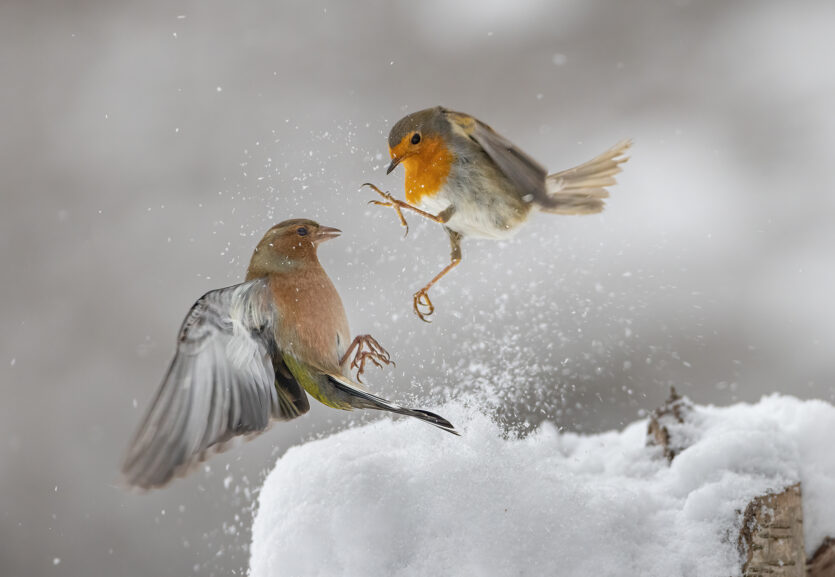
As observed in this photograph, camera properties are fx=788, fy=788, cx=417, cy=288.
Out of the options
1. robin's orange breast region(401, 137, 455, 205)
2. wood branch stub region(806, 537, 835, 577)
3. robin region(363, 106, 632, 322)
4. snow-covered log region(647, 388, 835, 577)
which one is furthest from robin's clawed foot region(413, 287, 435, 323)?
wood branch stub region(806, 537, 835, 577)

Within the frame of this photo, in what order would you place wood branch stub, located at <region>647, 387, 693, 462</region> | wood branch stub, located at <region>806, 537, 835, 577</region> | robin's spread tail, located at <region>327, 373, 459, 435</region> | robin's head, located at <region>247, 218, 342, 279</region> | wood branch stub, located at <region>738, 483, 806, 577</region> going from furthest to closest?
wood branch stub, located at <region>647, 387, 693, 462</region>, wood branch stub, located at <region>806, 537, 835, 577</region>, wood branch stub, located at <region>738, 483, 806, 577</region>, robin's head, located at <region>247, 218, 342, 279</region>, robin's spread tail, located at <region>327, 373, 459, 435</region>

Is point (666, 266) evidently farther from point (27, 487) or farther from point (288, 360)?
point (27, 487)

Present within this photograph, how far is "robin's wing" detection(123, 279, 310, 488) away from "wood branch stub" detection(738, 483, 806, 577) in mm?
638

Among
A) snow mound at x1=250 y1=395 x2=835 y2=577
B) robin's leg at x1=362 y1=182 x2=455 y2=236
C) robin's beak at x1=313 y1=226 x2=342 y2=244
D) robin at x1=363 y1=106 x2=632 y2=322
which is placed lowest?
snow mound at x1=250 y1=395 x2=835 y2=577

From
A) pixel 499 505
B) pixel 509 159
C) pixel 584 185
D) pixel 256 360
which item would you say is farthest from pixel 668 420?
pixel 256 360

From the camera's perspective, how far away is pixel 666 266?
203 cm

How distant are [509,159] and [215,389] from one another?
44 centimetres

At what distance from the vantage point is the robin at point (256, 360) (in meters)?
0.88

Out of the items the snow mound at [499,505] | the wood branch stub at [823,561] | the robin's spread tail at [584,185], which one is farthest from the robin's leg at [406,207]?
the wood branch stub at [823,561]

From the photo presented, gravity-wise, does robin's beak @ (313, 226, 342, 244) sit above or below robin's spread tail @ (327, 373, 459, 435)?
above

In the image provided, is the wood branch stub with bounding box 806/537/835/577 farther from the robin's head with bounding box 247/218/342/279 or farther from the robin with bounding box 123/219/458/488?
the robin's head with bounding box 247/218/342/279

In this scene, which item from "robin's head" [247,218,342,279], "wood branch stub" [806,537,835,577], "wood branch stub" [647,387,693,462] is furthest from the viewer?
"wood branch stub" [647,387,693,462]

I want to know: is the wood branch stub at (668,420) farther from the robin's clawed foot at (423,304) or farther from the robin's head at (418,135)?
the robin's head at (418,135)

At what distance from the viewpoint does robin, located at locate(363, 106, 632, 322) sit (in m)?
0.92
